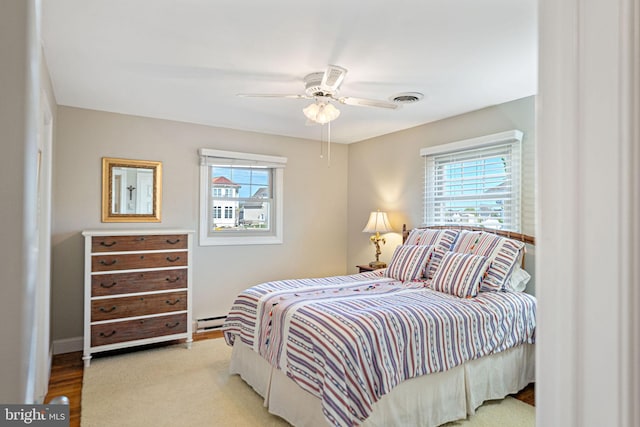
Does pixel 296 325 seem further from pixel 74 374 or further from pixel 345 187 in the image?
pixel 345 187

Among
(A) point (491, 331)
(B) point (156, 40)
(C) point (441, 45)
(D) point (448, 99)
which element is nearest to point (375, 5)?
(C) point (441, 45)

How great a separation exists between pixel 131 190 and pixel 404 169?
3131 millimetres

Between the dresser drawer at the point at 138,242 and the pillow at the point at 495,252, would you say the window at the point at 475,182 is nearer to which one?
the pillow at the point at 495,252

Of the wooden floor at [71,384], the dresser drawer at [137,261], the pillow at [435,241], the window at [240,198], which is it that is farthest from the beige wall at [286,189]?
the pillow at [435,241]

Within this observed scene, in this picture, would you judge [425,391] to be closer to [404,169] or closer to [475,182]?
[475,182]

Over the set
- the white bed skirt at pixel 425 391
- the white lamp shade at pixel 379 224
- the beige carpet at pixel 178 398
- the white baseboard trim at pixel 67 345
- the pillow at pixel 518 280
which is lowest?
the beige carpet at pixel 178 398

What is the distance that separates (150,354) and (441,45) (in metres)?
3.65

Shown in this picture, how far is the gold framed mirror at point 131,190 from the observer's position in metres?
3.90

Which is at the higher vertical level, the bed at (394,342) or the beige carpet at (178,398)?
the bed at (394,342)

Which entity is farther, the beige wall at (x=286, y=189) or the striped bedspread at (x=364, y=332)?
the beige wall at (x=286, y=189)

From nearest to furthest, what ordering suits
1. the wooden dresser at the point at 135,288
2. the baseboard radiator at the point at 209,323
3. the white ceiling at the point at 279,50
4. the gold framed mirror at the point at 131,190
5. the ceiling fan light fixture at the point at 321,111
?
the white ceiling at the point at 279,50 < the ceiling fan light fixture at the point at 321,111 < the wooden dresser at the point at 135,288 < the gold framed mirror at the point at 131,190 < the baseboard radiator at the point at 209,323

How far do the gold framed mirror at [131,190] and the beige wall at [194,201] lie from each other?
69mm

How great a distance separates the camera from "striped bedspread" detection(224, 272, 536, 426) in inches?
79.5

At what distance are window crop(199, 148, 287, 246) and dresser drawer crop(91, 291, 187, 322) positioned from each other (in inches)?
33.0
